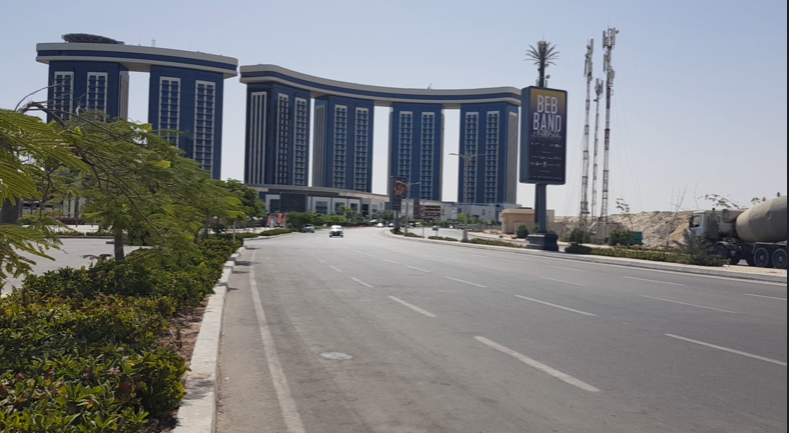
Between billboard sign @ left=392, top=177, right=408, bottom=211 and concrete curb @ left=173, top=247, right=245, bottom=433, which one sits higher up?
billboard sign @ left=392, top=177, right=408, bottom=211

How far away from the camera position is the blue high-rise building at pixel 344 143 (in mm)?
169625

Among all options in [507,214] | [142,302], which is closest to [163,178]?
[142,302]

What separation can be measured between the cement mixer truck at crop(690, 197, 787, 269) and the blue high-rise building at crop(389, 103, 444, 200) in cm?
14377

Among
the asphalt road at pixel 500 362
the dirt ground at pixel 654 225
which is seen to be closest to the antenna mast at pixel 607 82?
the dirt ground at pixel 654 225

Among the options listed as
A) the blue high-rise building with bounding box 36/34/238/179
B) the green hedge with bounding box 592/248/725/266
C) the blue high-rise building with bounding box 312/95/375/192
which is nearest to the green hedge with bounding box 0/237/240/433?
the green hedge with bounding box 592/248/725/266

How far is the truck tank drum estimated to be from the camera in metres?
28.5

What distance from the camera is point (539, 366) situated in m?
7.75

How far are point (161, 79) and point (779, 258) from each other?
121 m

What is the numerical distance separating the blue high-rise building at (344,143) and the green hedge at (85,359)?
16211 centimetres

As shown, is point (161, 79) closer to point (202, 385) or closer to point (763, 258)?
point (763, 258)

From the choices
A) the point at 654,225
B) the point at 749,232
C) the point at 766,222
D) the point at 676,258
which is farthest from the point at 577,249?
the point at 654,225

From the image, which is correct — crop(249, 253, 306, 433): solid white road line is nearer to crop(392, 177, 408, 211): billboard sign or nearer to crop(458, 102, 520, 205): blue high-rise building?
crop(392, 177, 408, 211): billboard sign

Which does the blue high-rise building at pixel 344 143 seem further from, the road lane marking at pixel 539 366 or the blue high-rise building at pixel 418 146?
the road lane marking at pixel 539 366

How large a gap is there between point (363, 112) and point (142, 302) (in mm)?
166816
